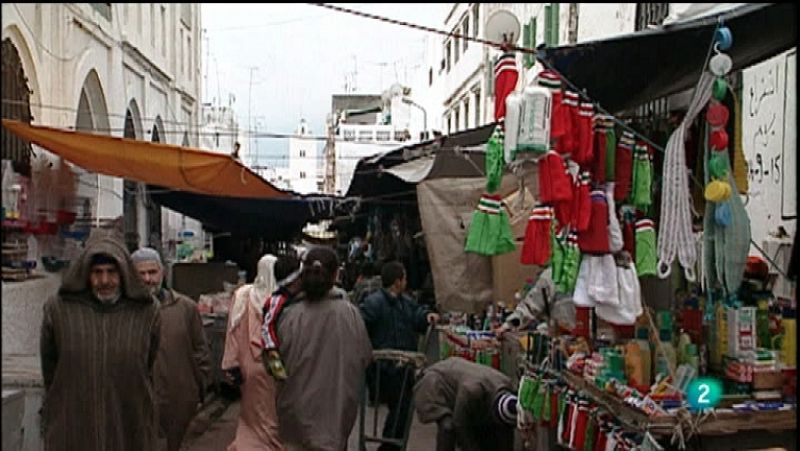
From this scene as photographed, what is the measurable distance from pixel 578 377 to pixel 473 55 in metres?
14.6

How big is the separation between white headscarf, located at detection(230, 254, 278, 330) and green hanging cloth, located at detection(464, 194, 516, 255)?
3.98ft

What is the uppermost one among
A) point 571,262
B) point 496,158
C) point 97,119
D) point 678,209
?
point 97,119

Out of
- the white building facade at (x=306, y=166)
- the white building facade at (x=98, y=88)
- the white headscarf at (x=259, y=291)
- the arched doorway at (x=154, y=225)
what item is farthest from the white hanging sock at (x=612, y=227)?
the white building facade at (x=306, y=166)

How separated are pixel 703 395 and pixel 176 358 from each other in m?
2.90

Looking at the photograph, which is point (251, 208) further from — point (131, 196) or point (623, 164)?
point (623, 164)

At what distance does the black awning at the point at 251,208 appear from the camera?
11367 millimetres

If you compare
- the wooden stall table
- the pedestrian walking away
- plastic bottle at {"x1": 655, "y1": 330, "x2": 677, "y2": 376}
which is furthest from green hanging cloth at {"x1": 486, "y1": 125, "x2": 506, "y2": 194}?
the wooden stall table

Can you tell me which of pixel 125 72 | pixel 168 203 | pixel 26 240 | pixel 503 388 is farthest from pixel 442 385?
pixel 125 72

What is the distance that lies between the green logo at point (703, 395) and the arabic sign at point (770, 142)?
1.60 metres

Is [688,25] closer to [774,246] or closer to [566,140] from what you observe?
[566,140]

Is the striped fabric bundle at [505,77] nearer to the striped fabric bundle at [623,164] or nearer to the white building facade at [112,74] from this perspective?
the striped fabric bundle at [623,164]

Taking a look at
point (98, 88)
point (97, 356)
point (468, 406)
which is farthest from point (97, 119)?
point (97, 356)

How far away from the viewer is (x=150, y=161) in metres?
7.41

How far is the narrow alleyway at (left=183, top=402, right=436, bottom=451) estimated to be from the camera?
7.89 meters
